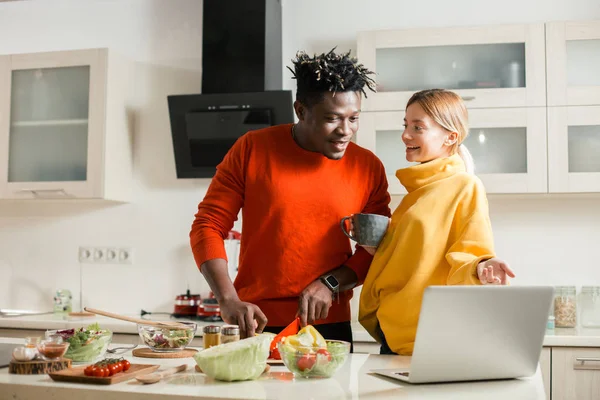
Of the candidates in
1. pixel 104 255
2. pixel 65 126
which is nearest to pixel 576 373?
pixel 104 255

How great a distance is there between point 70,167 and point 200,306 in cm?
96

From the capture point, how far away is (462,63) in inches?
123

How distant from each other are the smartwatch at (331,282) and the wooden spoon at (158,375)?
53 centimetres

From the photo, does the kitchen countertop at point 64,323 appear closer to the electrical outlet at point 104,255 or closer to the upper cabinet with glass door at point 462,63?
the electrical outlet at point 104,255

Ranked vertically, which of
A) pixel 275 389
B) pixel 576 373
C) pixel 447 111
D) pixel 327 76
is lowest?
pixel 576 373

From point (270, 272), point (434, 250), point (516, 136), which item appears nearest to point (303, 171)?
point (270, 272)

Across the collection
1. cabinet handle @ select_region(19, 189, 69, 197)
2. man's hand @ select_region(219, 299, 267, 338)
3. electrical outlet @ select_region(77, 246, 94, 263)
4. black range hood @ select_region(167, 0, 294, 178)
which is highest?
black range hood @ select_region(167, 0, 294, 178)

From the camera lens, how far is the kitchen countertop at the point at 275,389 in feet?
4.14

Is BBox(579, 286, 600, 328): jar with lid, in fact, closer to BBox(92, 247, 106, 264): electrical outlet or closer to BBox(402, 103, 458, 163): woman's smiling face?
BBox(402, 103, 458, 163): woman's smiling face

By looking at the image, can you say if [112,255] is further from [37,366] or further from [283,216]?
[37,366]

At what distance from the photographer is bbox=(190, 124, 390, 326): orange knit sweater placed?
1957 mm

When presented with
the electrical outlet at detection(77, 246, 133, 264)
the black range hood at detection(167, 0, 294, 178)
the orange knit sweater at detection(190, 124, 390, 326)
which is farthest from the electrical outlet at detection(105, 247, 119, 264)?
the orange knit sweater at detection(190, 124, 390, 326)

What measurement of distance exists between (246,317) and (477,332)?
2.15 feet

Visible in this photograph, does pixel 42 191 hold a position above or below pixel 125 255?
above
